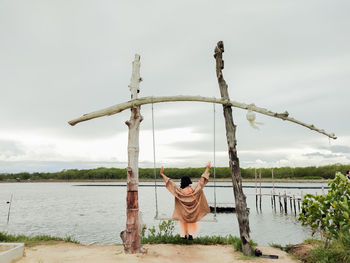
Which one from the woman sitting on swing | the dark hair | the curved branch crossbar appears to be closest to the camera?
the curved branch crossbar

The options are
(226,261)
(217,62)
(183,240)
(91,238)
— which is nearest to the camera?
(226,261)

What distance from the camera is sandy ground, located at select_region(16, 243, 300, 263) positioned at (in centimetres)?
643

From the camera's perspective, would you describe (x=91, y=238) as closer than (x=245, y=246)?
No

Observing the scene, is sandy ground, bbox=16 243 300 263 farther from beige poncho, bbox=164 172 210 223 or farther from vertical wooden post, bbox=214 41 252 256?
beige poncho, bbox=164 172 210 223

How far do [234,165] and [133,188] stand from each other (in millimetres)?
2499

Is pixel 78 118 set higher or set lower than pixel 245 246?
higher

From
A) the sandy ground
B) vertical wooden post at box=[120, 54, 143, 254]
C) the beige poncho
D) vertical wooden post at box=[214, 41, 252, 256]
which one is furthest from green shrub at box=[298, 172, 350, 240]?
vertical wooden post at box=[120, 54, 143, 254]

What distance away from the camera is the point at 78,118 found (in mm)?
7492

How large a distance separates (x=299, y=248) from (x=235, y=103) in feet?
13.8

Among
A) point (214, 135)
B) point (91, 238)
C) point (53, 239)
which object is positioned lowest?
point (91, 238)

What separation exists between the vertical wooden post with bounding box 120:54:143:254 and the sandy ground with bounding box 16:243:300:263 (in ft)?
0.98

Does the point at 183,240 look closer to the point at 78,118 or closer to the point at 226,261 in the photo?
the point at 226,261

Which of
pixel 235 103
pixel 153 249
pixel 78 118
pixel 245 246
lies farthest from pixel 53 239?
pixel 235 103

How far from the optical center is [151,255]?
6719 mm
